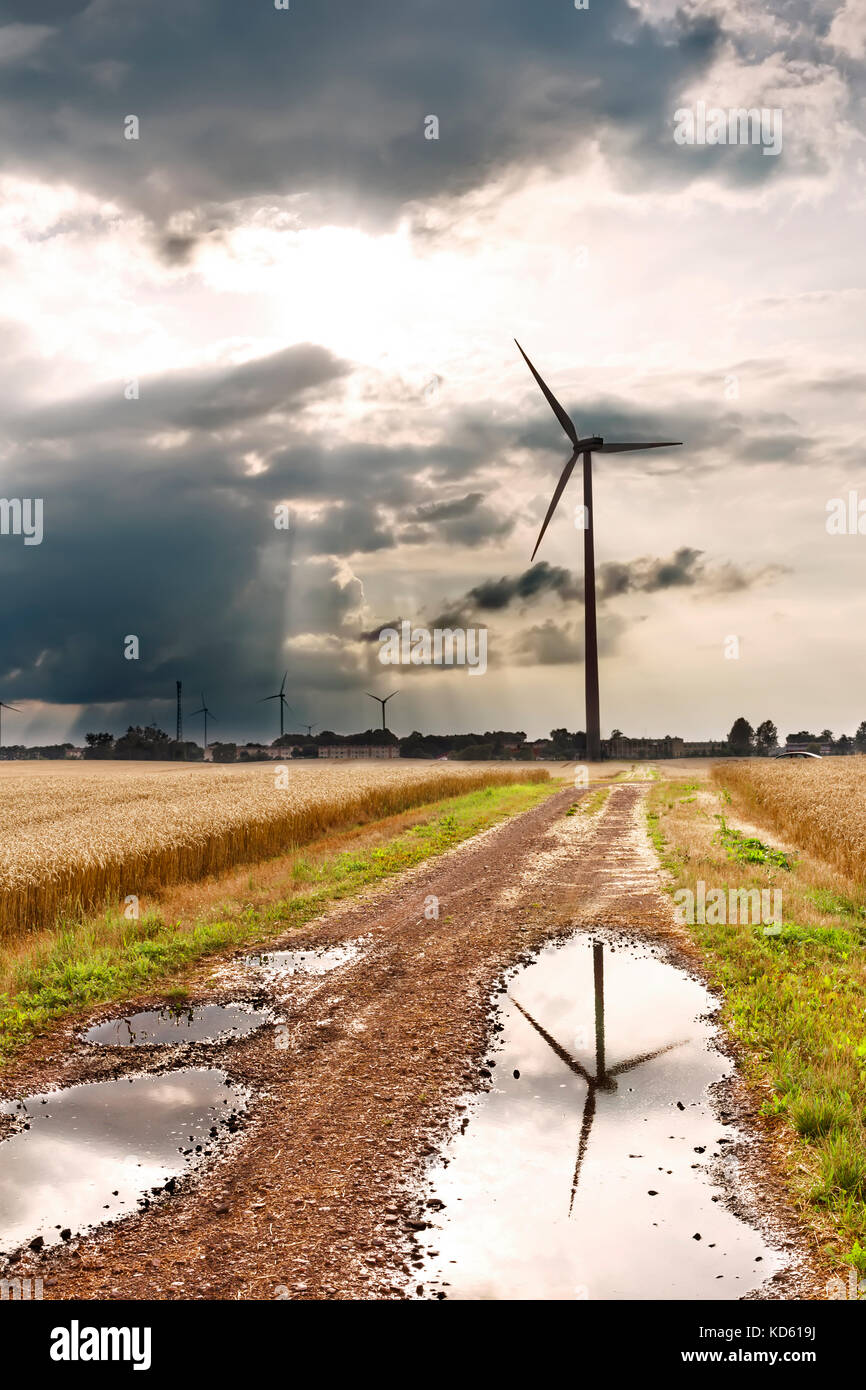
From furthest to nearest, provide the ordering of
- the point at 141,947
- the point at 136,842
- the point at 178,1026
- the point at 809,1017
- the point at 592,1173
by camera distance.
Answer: the point at 136,842, the point at 141,947, the point at 178,1026, the point at 809,1017, the point at 592,1173

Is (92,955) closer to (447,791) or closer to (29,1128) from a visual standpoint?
(29,1128)

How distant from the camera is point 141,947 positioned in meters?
13.9

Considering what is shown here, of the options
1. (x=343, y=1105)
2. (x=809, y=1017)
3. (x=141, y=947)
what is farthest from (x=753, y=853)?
(x=343, y=1105)

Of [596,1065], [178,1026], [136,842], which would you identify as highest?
[136,842]

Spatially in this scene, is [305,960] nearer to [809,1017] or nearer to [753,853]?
[809,1017]

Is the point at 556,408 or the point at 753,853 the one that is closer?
the point at 753,853

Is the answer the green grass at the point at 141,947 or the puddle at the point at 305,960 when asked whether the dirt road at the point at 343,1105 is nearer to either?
the puddle at the point at 305,960

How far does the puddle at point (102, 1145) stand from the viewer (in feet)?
21.7

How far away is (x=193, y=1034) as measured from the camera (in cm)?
1055

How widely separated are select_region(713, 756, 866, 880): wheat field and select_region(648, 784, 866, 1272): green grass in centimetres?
159

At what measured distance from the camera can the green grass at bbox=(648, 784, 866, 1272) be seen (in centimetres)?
667

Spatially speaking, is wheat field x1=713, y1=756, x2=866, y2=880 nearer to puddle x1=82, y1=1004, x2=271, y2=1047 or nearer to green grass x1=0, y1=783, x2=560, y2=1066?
green grass x1=0, y1=783, x2=560, y2=1066

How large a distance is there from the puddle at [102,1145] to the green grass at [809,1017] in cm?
474

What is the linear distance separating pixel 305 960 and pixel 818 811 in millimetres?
20452
